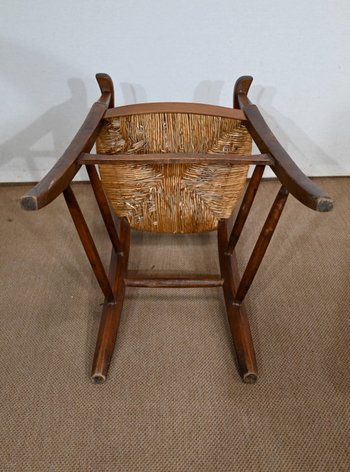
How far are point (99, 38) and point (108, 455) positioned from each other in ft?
4.35

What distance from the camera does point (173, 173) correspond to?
100cm

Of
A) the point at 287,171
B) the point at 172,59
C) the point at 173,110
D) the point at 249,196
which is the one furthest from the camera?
the point at 172,59

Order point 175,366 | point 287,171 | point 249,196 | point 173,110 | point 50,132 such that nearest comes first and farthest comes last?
1. point 287,171
2. point 173,110
3. point 249,196
4. point 175,366
5. point 50,132

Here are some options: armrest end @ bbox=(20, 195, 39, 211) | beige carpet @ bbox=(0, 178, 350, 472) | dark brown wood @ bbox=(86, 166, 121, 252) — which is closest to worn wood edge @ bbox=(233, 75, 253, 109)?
dark brown wood @ bbox=(86, 166, 121, 252)

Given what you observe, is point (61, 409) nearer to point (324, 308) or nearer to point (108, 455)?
point (108, 455)

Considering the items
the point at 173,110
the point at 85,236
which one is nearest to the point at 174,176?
the point at 173,110

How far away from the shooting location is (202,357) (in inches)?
42.2

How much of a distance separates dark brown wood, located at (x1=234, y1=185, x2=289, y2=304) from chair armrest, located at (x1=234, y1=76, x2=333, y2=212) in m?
0.05

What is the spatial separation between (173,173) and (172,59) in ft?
1.89

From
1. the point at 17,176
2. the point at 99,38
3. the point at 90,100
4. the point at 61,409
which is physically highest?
the point at 99,38

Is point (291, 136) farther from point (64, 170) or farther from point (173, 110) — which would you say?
point (64, 170)

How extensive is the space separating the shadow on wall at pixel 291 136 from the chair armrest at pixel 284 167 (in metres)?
0.47

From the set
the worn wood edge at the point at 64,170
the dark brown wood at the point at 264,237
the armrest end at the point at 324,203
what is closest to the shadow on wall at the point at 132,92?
the worn wood edge at the point at 64,170

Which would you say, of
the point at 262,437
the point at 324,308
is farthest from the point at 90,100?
the point at 262,437
